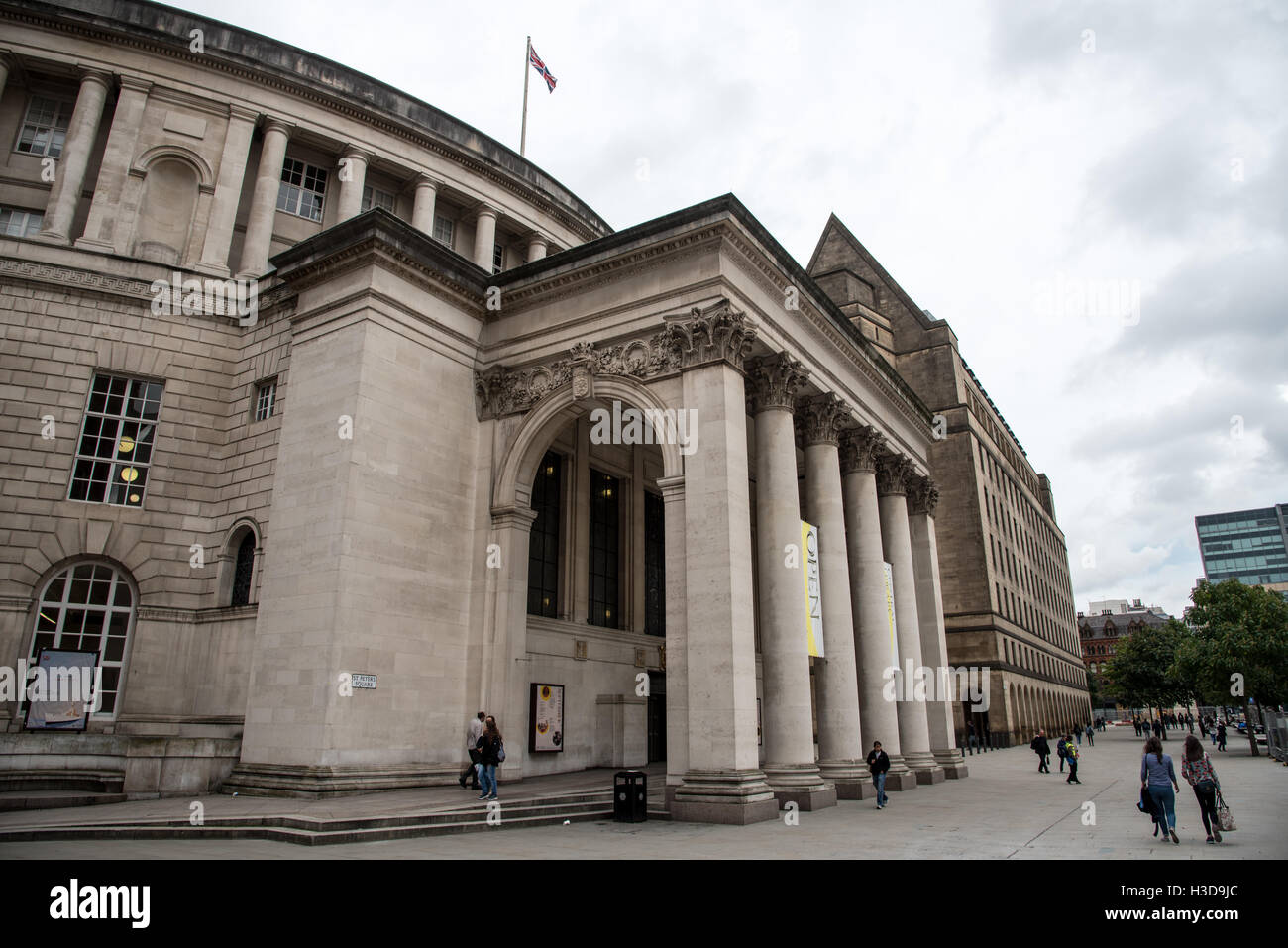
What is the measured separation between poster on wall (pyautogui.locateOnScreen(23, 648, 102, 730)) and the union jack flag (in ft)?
88.7

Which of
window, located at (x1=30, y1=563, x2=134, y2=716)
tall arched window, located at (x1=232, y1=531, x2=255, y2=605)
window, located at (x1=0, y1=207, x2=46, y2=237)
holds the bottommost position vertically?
window, located at (x1=30, y1=563, x2=134, y2=716)

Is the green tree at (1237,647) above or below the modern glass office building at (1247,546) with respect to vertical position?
below

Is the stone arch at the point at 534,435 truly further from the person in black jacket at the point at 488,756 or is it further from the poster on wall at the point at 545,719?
the person in black jacket at the point at 488,756

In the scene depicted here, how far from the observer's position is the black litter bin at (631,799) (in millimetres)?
15555

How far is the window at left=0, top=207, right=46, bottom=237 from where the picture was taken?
82.1 feet

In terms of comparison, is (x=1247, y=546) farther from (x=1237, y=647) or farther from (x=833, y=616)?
(x=833, y=616)

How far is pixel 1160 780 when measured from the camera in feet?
39.0

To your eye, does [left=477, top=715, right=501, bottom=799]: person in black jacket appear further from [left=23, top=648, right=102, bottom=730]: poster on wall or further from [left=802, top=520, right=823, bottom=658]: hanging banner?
[left=23, top=648, right=102, bottom=730]: poster on wall

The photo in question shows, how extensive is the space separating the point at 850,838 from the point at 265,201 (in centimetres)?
2648

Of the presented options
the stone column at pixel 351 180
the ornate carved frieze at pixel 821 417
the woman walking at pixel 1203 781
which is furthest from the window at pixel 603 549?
the woman walking at pixel 1203 781

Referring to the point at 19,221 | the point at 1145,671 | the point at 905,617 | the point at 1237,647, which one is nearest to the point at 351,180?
the point at 19,221

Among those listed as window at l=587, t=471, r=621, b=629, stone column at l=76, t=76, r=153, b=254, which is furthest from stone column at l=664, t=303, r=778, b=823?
stone column at l=76, t=76, r=153, b=254

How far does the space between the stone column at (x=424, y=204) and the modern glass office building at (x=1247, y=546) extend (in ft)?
502

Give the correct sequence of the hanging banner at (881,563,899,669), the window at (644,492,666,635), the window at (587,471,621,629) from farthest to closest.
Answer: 1. the window at (644,492,666,635)
2. the window at (587,471,621,629)
3. the hanging banner at (881,563,899,669)
